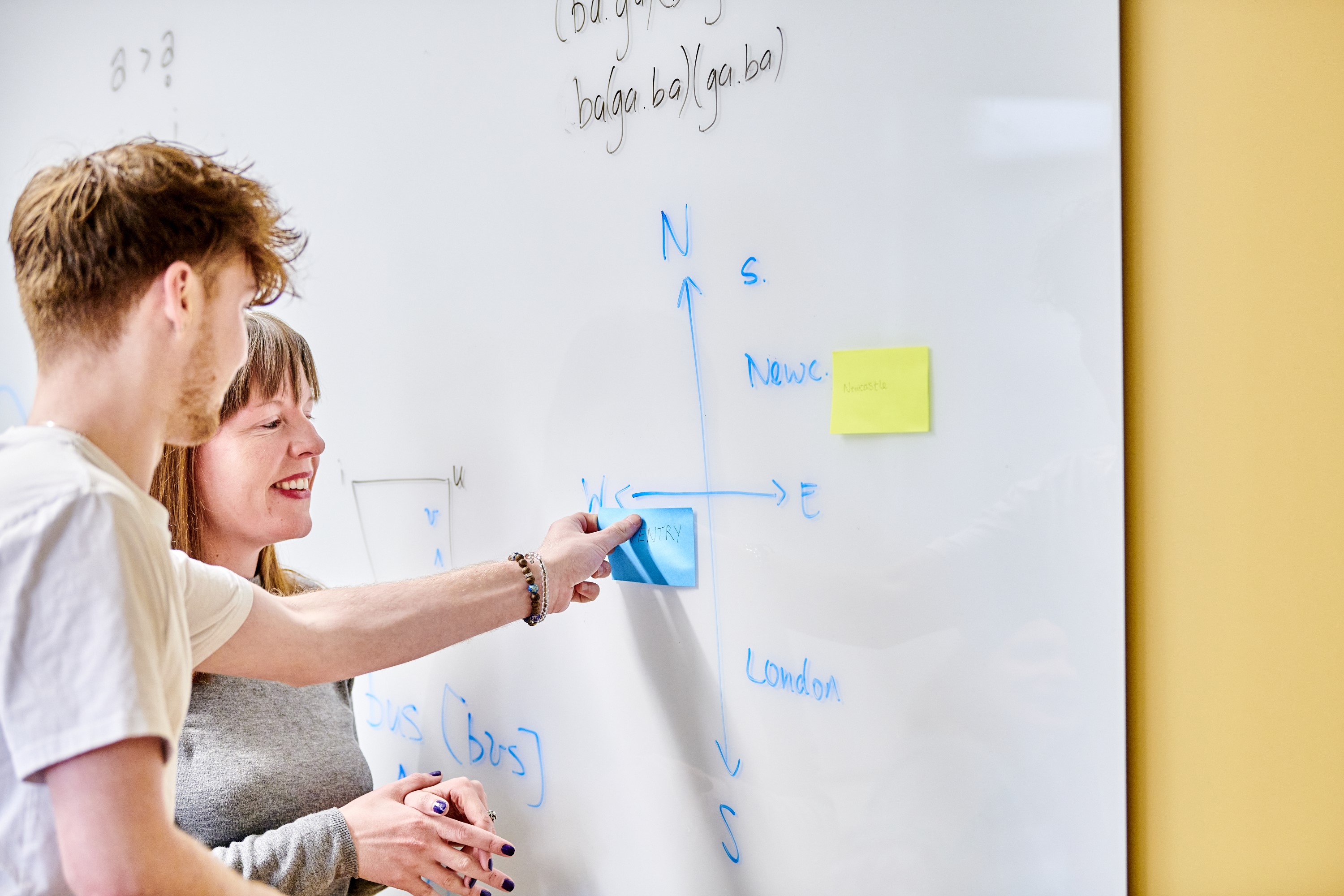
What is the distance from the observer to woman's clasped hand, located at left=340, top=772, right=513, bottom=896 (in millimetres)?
892

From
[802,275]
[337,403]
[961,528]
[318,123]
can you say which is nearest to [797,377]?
[802,275]

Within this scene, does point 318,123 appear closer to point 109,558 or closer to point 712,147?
point 712,147

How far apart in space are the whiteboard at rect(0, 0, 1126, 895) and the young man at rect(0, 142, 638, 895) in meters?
0.37

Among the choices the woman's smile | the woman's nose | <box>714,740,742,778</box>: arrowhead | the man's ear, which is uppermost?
the man's ear

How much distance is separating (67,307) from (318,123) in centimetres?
76

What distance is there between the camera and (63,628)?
45 cm

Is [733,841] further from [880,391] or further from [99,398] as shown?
[99,398]

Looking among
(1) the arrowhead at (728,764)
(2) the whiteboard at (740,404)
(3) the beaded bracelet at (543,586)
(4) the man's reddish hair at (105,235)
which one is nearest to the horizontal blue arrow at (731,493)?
(2) the whiteboard at (740,404)

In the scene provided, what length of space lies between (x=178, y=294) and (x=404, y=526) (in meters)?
0.62

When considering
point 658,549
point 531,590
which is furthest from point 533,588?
point 658,549

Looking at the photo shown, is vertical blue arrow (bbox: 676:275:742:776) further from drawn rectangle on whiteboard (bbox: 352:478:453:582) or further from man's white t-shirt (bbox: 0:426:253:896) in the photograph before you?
man's white t-shirt (bbox: 0:426:253:896)

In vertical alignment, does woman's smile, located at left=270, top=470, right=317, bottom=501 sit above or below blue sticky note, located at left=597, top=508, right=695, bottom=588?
above

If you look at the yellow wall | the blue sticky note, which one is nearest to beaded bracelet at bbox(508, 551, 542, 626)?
the blue sticky note

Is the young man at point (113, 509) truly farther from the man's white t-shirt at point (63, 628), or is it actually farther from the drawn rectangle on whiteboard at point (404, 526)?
the drawn rectangle on whiteboard at point (404, 526)
